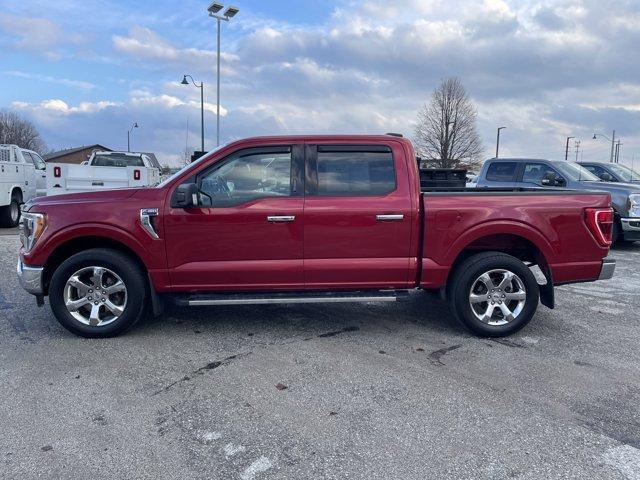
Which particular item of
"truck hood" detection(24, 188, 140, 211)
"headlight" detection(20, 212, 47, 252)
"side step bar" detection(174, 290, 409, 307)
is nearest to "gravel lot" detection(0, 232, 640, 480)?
"side step bar" detection(174, 290, 409, 307)

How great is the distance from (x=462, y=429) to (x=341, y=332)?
2044 millimetres

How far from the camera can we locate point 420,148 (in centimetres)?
5178

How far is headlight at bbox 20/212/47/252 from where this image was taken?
4.88m

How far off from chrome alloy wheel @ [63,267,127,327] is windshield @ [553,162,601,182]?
32.2 feet

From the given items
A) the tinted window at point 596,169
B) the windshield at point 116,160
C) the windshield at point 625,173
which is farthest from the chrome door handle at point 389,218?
the windshield at point 116,160

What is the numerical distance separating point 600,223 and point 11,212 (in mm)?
13704

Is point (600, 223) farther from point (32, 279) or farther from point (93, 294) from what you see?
point (32, 279)

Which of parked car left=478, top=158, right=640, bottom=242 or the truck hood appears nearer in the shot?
the truck hood

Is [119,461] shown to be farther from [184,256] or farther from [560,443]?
[560,443]

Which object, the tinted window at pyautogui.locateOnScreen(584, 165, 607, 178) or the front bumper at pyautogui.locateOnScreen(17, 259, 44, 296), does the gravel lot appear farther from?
the tinted window at pyautogui.locateOnScreen(584, 165, 607, 178)

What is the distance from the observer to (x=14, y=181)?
13.6m

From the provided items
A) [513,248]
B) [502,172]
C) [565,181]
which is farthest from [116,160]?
[513,248]

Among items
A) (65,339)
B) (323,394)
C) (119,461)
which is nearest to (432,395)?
(323,394)

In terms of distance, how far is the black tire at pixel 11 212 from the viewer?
44.8 ft
